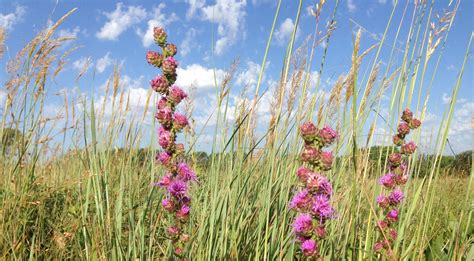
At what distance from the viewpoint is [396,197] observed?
1.93 m

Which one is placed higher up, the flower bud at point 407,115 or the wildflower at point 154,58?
the wildflower at point 154,58

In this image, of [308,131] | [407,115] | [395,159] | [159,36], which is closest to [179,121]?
[159,36]

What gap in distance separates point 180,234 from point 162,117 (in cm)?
41

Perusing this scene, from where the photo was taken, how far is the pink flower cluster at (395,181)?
75.4 inches

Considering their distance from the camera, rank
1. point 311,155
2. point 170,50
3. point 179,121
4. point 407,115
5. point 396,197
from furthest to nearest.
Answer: point 407,115 → point 396,197 → point 170,50 → point 179,121 → point 311,155

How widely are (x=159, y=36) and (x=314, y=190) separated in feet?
2.63

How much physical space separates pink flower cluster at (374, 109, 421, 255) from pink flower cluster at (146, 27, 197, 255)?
88 centimetres

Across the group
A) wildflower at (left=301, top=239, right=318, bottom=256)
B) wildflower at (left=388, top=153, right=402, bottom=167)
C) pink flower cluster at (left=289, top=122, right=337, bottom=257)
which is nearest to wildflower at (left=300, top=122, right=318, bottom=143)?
pink flower cluster at (left=289, top=122, right=337, bottom=257)

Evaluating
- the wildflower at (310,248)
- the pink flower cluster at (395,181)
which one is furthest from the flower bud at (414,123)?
the wildflower at (310,248)

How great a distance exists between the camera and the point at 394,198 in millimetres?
1931

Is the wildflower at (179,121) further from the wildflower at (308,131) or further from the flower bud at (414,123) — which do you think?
the flower bud at (414,123)

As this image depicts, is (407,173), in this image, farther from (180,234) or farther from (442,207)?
(442,207)

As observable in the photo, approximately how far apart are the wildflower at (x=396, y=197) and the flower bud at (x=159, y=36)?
117cm

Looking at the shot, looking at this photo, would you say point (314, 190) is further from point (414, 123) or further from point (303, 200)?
point (414, 123)
